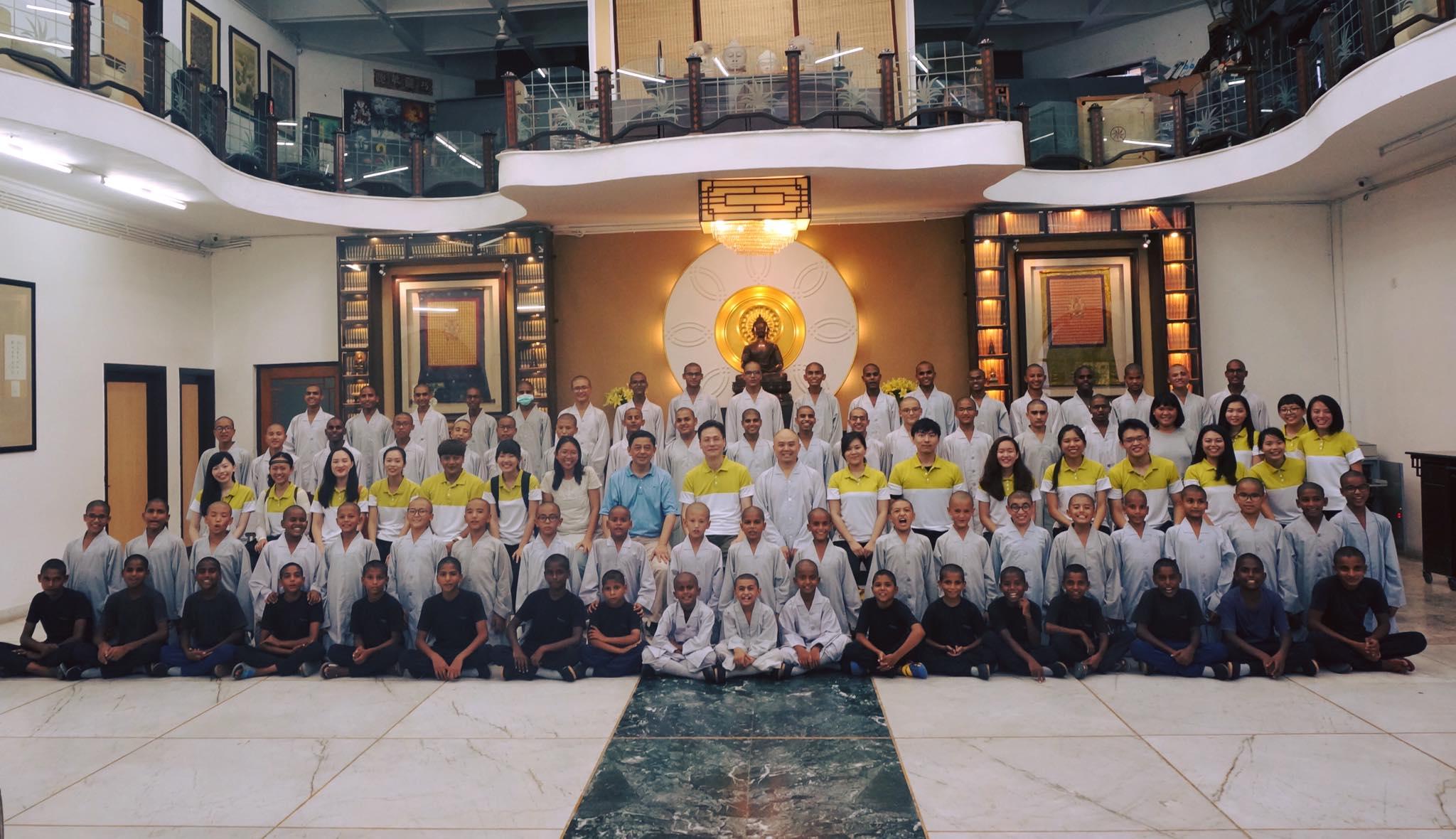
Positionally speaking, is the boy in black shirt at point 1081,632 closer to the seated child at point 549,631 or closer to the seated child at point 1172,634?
the seated child at point 1172,634

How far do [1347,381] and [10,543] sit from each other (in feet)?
40.4

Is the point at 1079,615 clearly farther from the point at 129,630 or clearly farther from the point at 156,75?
the point at 156,75

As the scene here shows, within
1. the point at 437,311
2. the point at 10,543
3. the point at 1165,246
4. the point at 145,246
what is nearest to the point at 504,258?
the point at 437,311

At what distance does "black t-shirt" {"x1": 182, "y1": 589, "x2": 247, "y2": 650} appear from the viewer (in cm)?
565

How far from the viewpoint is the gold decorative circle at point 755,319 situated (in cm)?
1027

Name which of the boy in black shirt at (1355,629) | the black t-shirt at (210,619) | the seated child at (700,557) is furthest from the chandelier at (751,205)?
the boy in black shirt at (1355,629)

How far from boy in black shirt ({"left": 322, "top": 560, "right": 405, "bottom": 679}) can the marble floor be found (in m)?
0.12

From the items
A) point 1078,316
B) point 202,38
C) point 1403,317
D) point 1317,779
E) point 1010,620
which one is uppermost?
point 202,38

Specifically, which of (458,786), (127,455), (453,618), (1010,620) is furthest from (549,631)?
(127,455)

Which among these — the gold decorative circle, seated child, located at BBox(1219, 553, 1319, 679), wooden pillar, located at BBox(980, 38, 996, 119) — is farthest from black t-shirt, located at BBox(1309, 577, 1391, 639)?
A: the gold decorative circle

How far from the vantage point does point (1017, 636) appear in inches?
211

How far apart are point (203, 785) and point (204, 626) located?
1.98 meters

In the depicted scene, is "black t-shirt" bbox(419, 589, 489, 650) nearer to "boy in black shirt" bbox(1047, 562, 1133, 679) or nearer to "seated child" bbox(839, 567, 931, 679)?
"seated child" bbox(839, 567, 931, 679)

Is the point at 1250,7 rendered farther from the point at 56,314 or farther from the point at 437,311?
the point at 56,314
